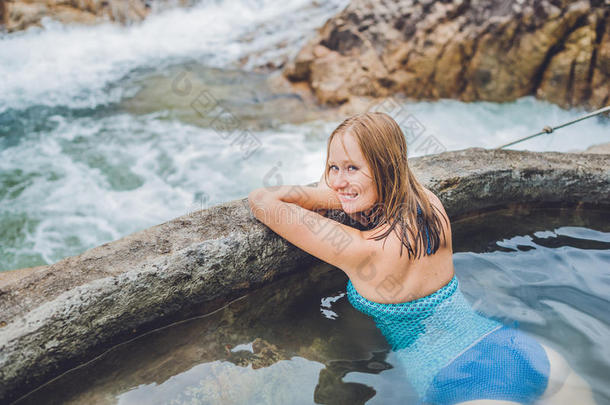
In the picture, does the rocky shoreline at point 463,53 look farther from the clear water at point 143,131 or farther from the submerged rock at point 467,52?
the clear water at point 143,131

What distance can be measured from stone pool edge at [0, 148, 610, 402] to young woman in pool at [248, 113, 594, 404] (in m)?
0.29

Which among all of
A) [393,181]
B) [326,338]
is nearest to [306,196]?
[393,181]

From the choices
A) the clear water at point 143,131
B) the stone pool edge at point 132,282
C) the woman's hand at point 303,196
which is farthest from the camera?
the clear water at point 143,131

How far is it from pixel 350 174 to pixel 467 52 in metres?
4.90

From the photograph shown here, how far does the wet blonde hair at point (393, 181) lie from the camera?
6.25 feet

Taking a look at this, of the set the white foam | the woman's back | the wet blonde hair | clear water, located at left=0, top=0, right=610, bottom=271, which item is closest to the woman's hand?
the wet blonde hair

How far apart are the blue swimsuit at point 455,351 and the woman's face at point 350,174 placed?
1.21 ft

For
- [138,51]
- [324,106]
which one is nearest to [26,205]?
[324,106]

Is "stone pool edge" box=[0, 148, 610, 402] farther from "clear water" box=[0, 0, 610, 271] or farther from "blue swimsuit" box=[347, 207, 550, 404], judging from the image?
"clear water" box=[0, 0, 610, 271]

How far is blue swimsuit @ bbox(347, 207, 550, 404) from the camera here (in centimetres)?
185

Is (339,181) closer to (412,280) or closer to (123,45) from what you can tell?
(412,280)

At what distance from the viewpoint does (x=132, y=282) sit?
1991 mm

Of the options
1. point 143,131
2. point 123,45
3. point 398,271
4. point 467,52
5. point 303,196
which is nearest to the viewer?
point 398,271

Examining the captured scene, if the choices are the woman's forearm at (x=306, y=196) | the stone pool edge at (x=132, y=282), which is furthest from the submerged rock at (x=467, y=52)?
the woman's forearm at (x=306, y=196)
